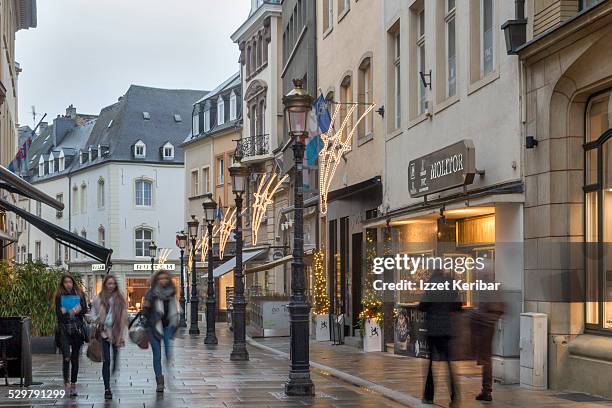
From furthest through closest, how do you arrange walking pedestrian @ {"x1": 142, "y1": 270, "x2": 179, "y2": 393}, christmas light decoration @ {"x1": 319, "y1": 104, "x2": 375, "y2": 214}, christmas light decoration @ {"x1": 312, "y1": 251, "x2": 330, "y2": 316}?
christmas light decoration @ {"x1": 312, "y1": 251, "x2": 330, "y2": 316} → christmas light decoration @ {"x1": 319, "y1": 104, "x2": 375, "y2": 214} → walking pedestrian @ {"x1": 142, "y1": 270, "x2": 179, "y2": 393}

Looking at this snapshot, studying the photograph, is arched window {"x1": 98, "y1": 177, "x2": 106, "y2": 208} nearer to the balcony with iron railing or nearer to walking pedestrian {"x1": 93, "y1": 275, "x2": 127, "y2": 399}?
the balcony with iron railing

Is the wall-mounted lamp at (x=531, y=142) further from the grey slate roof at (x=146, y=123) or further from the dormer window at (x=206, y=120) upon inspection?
the grey slate roof at (x=146, y=123)

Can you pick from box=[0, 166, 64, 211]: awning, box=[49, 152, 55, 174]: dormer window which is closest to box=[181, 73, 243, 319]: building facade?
box=[49, 152, 55, 174]: dormer window

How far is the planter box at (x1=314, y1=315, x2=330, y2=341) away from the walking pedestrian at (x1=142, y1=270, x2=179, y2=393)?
15.4 meters

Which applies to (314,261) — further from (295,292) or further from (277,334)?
(295,292)

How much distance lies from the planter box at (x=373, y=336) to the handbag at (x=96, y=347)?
10.5m

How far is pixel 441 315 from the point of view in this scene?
45.0 ft

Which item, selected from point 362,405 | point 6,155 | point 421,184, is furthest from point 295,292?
point 6,155

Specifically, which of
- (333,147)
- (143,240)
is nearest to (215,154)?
(143,240)

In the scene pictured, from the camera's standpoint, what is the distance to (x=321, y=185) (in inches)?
1259

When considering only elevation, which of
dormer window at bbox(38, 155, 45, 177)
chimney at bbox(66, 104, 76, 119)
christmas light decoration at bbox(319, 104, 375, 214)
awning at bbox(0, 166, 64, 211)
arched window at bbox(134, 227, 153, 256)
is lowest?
arched window at bbox(134, 227, 153, 256)

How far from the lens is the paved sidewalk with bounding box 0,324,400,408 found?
49.9 ft

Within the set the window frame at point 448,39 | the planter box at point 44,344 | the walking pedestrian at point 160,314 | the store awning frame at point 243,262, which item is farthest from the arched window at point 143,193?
the walking pedestrian at point 160,314

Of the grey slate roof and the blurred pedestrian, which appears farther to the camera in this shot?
the grey slate roof
